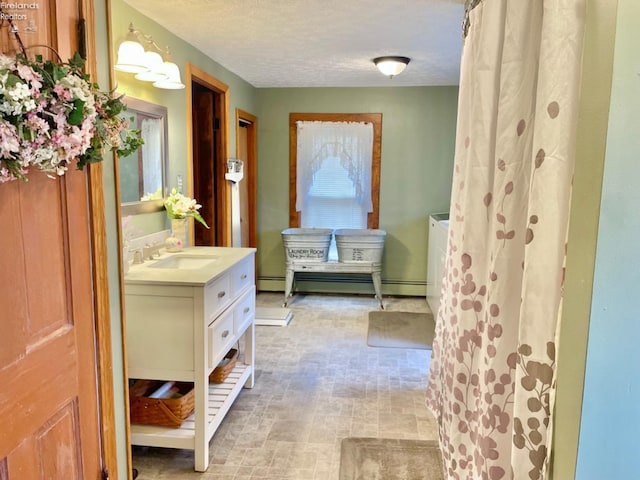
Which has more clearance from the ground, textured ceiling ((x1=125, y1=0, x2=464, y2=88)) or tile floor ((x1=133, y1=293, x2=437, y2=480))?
textured ceiling ((x1=125, y1=0, x2=464, y2=88))

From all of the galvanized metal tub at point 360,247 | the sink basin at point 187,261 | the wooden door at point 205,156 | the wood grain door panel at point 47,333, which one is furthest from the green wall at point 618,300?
the galvanized metal tub at point 360,247

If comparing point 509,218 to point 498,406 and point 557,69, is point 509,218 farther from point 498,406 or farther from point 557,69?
point 498,406

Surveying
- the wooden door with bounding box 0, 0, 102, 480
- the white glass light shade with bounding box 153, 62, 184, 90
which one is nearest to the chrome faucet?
the white glass light shade with bounding box 153, 62, 184, 90

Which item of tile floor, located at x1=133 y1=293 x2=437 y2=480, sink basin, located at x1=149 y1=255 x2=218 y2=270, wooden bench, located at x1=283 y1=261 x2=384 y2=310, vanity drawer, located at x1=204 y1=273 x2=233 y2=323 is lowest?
tile floor, located at x1=133 y1=293 x2=437 y2=480

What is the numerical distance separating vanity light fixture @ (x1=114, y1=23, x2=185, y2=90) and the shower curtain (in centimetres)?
159

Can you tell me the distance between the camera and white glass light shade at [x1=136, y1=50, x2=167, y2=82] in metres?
2.32

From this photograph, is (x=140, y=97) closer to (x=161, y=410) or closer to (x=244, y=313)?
(x=244, y=313)

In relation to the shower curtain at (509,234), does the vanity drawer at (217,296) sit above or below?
below

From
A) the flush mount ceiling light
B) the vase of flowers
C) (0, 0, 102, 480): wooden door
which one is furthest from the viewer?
the flush mount ceiling light

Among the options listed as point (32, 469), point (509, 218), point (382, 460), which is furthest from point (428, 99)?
point (32, 469)

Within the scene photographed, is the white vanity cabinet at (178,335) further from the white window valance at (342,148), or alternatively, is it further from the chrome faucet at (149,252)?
the white window valance at (342,148)

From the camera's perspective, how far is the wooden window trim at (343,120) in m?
5.01

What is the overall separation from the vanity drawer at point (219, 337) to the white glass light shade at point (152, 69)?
1.31 m

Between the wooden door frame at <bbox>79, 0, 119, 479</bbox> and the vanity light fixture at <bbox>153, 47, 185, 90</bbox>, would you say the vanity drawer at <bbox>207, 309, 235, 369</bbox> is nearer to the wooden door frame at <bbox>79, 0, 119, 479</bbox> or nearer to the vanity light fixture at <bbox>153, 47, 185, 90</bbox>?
the wooden door frame at <bbox>79, 0, 119, 479</bbox>
